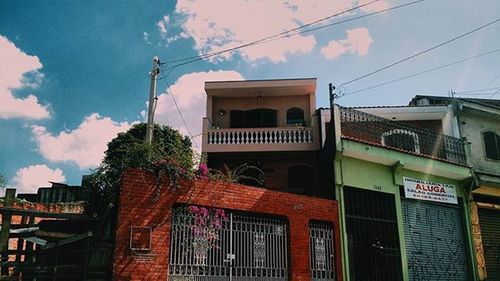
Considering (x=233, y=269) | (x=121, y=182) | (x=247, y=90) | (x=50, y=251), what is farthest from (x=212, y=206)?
(x=247, y=90)

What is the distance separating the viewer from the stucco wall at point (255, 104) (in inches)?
751

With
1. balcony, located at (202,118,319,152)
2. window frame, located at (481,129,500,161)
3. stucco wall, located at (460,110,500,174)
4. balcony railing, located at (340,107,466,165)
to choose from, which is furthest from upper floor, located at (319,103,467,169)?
window frame, located at (481,129,500,161)

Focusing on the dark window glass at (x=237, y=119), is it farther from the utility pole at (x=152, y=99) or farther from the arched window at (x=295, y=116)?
the utility pole at (x=152, y=99)

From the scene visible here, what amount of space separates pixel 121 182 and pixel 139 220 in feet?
2.87

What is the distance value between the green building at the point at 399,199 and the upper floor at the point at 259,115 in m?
2.88

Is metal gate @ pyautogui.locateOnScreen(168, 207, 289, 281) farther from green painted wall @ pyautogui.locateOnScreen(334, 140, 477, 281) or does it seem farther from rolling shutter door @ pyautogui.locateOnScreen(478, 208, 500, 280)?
rolling shutter door @ pyautogui.locateOnScreen(478, 208, 500, 280)

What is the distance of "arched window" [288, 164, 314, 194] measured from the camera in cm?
1748

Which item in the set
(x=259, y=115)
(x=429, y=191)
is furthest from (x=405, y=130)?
(x=259, y=115)

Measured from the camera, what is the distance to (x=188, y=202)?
32.2 ft

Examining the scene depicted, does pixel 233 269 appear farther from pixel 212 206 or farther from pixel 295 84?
pixel 295 84

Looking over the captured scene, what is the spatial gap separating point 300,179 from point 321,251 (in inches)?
244

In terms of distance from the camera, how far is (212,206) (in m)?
10.2

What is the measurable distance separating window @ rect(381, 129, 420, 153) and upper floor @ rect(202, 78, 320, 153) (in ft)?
9.65

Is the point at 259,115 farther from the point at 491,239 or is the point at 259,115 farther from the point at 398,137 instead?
the point at 491,239
